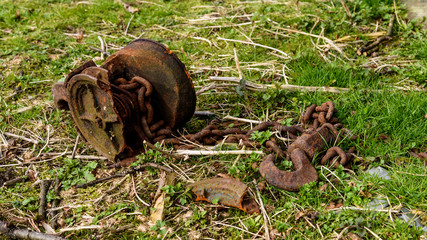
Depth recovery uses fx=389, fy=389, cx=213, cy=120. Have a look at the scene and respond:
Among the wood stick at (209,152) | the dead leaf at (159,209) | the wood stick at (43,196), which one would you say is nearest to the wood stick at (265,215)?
the wood stick at (209,152)

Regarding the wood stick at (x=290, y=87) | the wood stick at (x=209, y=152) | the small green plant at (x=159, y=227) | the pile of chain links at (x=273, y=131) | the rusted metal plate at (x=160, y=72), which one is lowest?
the small green plant at (x=159, y=227)

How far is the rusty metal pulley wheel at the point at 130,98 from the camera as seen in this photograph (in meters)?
3.36

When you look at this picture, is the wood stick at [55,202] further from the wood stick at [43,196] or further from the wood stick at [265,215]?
the wood stick at [265,215]

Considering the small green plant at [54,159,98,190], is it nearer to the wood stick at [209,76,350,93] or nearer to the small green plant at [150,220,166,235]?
the small green plant at [150,220,166,235]

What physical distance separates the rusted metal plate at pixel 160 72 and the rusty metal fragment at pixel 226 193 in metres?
0.82

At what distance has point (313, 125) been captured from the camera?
366cm

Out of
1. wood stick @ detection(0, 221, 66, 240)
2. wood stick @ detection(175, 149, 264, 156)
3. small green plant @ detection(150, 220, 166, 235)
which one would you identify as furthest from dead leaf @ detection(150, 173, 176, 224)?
wood stick @ detection(0, 221, 66, 240)

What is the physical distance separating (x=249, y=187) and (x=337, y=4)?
3.98m

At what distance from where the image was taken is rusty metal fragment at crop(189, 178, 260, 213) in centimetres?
302

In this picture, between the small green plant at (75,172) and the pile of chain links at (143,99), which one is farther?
the small green plant at (75,172)

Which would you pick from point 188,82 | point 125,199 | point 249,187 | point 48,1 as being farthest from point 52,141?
point 48,1

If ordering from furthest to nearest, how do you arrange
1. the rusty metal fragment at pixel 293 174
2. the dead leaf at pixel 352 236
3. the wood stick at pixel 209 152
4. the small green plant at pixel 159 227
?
the wood stick at pixel 209 152
the rusty metal fragment at pixel 293 174
the small green plant at pixel 159 227
the dead leaf at pixel 352 236

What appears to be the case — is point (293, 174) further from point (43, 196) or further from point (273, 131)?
point (43, 196)

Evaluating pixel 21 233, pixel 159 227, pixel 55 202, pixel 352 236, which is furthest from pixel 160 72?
pixel 352 236
